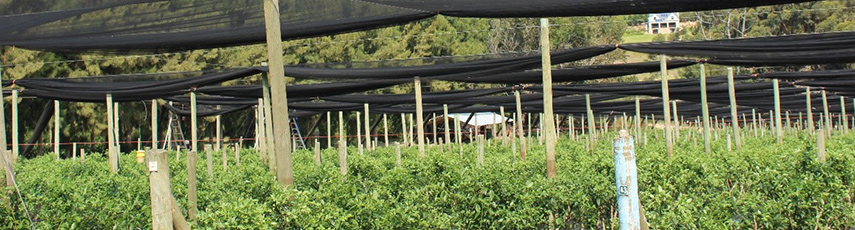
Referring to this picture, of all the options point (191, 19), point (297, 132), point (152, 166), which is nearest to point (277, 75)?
point (191, 19)

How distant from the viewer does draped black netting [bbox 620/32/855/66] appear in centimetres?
1325

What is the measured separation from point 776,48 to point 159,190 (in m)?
10.1

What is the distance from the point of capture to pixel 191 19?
33.5 ft

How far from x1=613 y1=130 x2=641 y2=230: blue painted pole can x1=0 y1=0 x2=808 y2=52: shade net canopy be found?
147 inches

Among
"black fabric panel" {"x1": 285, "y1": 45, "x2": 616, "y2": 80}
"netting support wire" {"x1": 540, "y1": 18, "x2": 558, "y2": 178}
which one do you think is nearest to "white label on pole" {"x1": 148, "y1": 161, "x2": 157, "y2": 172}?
"netting support wire" {"x1": 540, "y1": 18, "x2": 558, "y2": 178}

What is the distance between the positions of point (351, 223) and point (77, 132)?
28181 millimetres

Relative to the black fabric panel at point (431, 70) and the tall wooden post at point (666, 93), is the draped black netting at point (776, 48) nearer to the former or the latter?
the tall wooden post at point (666, 93)

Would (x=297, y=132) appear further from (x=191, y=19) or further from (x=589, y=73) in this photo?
(x=191, y=19)

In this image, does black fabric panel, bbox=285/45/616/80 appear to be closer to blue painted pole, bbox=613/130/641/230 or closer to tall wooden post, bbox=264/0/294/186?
tall wooden post, bbox=264/0/294/186

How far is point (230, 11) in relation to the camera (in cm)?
1008

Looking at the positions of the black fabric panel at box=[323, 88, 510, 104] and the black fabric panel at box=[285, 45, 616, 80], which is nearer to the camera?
the black fabric panel at box=[285, 45, 616, 80]

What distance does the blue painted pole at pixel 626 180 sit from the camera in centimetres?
550

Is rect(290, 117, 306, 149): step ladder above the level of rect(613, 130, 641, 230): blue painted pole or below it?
above

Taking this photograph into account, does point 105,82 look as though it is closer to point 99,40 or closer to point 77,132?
point 99,40
